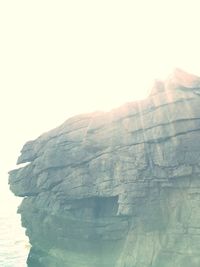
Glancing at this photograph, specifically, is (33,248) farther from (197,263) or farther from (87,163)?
(197,263)

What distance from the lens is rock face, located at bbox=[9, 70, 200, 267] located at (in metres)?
50.0

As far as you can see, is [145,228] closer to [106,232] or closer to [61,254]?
[106,232]

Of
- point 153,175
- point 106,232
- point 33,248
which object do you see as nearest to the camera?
Result: point 153,175

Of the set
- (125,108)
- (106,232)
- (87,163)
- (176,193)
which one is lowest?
(106,232)

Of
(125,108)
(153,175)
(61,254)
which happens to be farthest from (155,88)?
(61,254)

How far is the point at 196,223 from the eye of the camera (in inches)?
1908

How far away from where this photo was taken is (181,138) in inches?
1982

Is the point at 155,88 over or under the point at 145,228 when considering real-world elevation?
over

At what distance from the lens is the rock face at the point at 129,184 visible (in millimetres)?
50031

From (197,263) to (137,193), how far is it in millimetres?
9911

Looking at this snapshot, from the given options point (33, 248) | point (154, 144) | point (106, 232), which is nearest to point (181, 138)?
point (154, 144)

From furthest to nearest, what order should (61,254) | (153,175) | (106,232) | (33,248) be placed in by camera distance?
(33,248), (61,254), (106,232), (153,175)

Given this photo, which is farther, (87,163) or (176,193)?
(87,163)

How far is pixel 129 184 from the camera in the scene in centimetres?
5244
